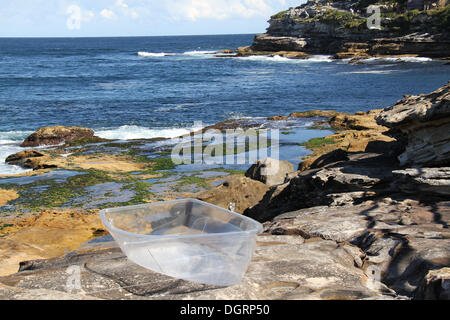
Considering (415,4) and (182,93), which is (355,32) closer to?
(415,4)


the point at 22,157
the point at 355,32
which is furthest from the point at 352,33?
the point at 22,157

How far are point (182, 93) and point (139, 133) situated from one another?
16.5 m

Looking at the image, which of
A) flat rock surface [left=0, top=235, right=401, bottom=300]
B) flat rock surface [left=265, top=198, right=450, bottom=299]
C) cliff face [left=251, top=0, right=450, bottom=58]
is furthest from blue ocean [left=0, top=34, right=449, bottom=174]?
flat rock surface [left=0, top=235, right=401, bottom=300]

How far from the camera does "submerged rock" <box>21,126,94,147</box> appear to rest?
2133 centimetres

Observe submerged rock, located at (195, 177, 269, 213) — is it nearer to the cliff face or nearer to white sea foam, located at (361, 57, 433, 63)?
white sea foam, located at (361, 57, 433, 63)

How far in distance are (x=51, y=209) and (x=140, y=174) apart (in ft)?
12.8

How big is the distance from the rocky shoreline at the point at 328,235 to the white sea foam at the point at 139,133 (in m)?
9.91

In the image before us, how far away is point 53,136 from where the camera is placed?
853 inches

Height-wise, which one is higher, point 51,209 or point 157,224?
point 157,224

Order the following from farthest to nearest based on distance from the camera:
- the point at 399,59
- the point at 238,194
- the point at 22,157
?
the point at 399,59 → the point at 22,157 → the point at 238,194

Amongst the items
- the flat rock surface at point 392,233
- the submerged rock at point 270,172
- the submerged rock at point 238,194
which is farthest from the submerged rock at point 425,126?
the submerged rock at point 270,172

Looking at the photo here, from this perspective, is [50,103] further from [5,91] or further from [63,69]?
[63,69]

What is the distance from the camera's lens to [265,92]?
38625 mm
